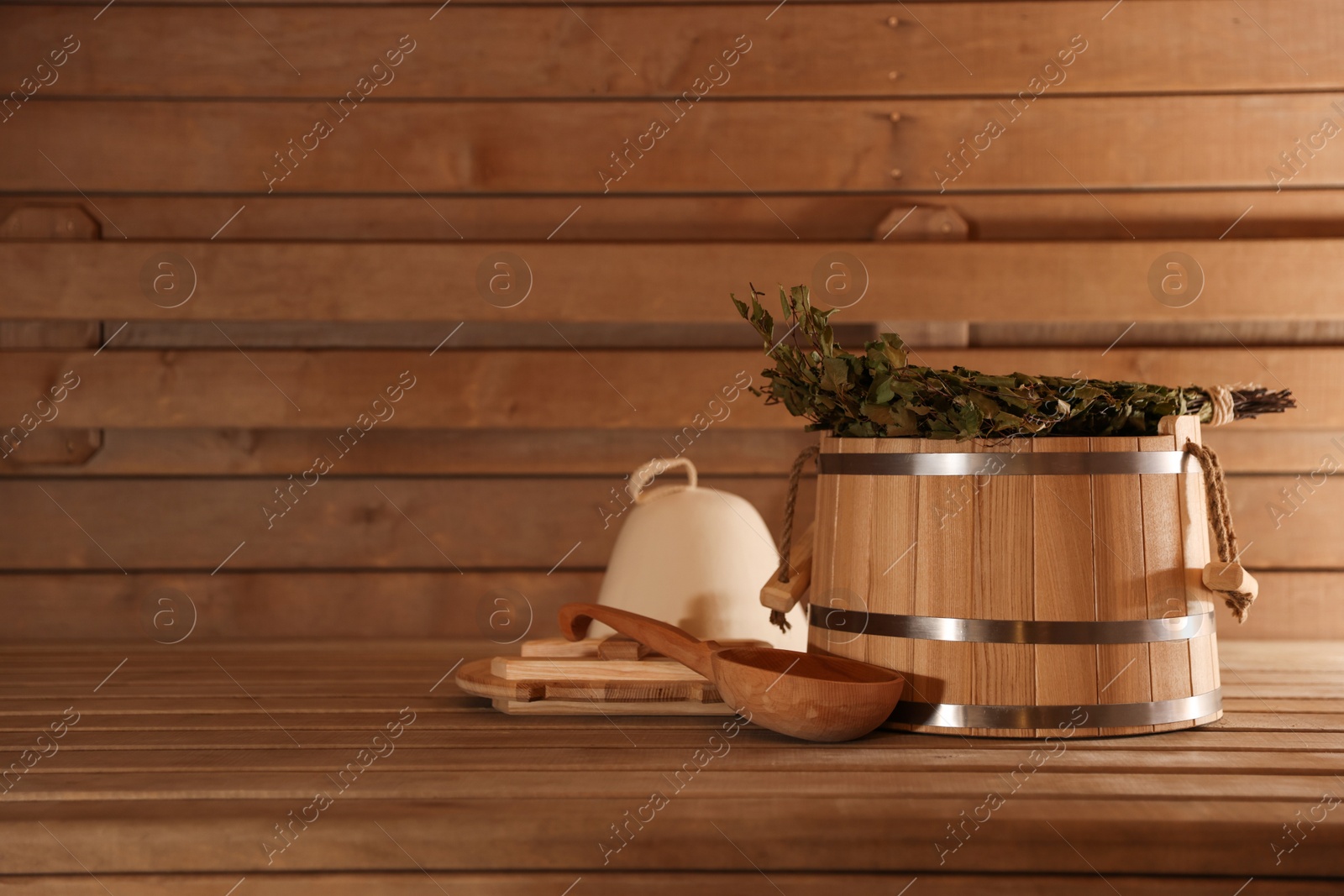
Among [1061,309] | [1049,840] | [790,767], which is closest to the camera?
[1049,840]

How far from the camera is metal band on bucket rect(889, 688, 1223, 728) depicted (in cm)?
107

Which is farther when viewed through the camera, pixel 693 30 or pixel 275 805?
pixel 693 30

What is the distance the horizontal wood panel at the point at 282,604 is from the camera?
212 cm

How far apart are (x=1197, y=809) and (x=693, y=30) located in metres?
1.68

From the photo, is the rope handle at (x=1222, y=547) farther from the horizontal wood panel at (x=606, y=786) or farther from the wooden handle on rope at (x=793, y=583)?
the wooden handle on rope at (x=793, y=583)

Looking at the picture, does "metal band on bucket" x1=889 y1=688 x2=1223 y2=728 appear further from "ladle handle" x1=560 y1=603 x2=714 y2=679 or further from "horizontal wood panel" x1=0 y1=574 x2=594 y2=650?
"horizontal wood panel" x1=0 y1=574 x2=594 y2=650

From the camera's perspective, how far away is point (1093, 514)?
107cm

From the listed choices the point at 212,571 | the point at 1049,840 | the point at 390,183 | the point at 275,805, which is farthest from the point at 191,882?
the point at 390,183

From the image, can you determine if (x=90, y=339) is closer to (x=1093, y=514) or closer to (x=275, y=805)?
(x=275, y=805)

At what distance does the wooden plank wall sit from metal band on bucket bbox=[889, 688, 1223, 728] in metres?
0.98

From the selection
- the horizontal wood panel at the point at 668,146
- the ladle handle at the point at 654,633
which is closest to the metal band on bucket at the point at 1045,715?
the ladle handle at the point at 654,633

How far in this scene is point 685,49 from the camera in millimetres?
2076

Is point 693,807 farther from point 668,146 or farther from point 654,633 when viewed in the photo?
point 668,146

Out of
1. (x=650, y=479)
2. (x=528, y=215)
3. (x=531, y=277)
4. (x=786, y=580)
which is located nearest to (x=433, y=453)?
(x=531, y=277)
